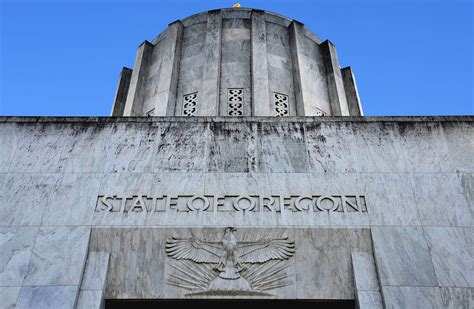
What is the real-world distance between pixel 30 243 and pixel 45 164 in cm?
181

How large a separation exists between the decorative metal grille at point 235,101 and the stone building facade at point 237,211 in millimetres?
4267

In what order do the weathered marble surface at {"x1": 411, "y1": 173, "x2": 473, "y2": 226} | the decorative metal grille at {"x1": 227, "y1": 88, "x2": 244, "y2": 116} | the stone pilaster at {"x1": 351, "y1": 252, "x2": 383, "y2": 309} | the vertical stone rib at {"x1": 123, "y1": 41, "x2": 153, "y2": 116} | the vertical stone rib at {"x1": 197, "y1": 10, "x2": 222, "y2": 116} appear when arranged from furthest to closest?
the vertical stone rib at {"x1": 123, "y1": 41, "x2": 153, "y2": 116}, the decorative metal grille at {"x1": 227, "y1": 88, "x2": 244, "y2": 116}, the vertical stone rib at {"x1": 197, "y1": 10, "x2": 222, "y2": 116}, the weathered marble surface at {"x1": 411, "y1": 173, "x2": 473, "y2": 226}, the stone pilaster at {"x1": 351, "y1": 252, "x2": 383, "y2": 309}

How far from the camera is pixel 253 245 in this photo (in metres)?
8.87

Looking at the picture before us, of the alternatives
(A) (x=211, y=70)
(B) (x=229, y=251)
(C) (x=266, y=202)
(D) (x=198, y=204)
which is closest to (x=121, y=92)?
(A) (x=211, y=70)

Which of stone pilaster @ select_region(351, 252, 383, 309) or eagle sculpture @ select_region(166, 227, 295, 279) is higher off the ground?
eagle sculpture @ select_region(166, 227, 295, 279)

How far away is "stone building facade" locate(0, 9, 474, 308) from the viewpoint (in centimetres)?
837

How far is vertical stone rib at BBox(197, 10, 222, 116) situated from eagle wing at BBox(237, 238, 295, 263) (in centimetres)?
618

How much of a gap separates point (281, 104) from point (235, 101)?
145 centimetres

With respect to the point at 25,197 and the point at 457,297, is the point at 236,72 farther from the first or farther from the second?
the point at 457,297

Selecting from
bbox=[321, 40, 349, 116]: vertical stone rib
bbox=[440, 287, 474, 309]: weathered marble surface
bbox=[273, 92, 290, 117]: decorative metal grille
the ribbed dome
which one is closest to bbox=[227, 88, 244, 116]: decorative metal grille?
the ribbed dome

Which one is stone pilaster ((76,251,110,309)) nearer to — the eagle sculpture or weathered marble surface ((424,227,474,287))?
the eagle sculpture

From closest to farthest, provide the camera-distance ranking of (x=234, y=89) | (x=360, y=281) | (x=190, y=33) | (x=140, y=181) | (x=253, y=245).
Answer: (x=360, y=281) → (x=253, y=245) → (x=140, y=181) → (x=234, y=89) → (x=190, y=33)

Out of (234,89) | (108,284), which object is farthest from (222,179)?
(234,89)

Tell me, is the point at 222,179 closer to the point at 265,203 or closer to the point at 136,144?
the point at 265,203
